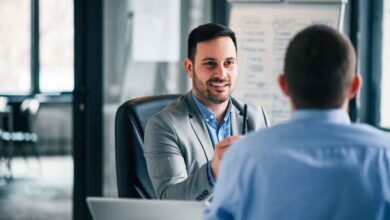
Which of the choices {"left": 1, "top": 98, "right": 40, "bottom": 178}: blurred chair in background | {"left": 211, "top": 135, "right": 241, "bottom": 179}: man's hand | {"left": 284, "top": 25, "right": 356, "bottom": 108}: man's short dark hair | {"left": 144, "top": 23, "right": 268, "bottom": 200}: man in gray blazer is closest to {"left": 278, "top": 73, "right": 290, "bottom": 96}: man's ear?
{"left": 284, "top": 25, "right": 356, "bottom": 108}: man's short dark hair

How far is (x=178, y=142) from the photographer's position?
224 cm

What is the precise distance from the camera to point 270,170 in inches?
45.0

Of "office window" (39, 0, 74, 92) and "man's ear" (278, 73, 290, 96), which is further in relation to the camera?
"office window" (39, 0, 74, 92)

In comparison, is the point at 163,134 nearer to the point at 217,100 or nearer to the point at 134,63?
the point at 217,100

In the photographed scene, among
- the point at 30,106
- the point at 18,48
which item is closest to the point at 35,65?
the point at 18,48

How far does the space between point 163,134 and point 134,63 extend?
8.52 ft

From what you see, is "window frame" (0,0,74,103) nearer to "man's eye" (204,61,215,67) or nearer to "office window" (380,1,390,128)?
"office window" (380,1,390,128)

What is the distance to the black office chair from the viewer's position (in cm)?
235

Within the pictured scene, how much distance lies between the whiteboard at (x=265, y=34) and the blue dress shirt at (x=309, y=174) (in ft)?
10.1

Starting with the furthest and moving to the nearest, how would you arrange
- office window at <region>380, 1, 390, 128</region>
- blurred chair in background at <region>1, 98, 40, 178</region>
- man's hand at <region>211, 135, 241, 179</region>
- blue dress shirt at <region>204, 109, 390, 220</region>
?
1. blurred chair in background at <region>1, 98, 40, 178</region>
2. office window at <region>380, 1, 390, 128</region>
3. man's hand at <region>211, 135, 241, 179</region>
4. blue dress shirt at <region>204, 109, 390, 220</region>

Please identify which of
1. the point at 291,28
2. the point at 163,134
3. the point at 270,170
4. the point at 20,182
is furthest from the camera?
the point at 20,182

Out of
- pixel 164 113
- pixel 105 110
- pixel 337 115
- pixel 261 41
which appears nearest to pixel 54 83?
pixel 105 110

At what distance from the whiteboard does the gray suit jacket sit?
1846mm

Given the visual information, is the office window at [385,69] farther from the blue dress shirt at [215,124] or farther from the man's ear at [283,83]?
the man's ear at [283,83]
